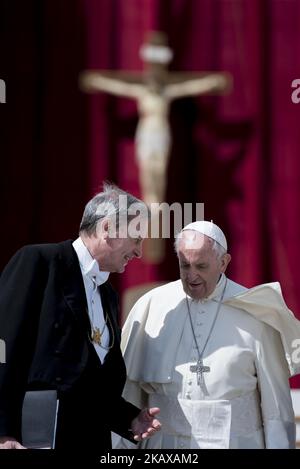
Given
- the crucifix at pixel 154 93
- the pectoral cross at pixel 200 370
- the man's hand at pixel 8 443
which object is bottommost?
the man's hand at pixel 8 443

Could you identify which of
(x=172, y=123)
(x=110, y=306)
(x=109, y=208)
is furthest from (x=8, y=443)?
(x=172, y=123)

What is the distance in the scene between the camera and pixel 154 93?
640cm

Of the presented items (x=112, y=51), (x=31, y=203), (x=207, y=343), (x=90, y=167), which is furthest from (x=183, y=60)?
(x=207, y=343)

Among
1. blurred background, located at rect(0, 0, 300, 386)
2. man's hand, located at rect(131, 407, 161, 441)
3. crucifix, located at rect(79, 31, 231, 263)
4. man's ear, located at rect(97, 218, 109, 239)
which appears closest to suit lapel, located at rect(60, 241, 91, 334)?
man's ear, located at rect(97, 218, 109, 239)

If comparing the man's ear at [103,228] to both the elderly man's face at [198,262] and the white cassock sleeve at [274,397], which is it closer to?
the elderly man's face at [198,262]

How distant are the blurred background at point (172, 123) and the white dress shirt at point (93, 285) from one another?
11.2 ft

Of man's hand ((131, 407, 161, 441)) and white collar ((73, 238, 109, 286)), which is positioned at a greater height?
white collar ((73, 238, 109, 286))

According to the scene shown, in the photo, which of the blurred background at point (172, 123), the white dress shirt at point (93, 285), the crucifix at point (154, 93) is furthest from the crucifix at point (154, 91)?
the white dress shirt at point (93, 285)

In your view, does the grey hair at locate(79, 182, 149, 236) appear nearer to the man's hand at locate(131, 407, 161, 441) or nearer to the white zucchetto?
the white zucchetto

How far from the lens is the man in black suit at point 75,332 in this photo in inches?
113

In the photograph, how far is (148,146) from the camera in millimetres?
6402

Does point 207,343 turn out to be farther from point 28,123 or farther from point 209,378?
point 28,123

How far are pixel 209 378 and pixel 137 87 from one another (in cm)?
340

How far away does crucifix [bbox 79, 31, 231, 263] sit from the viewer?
637cm
